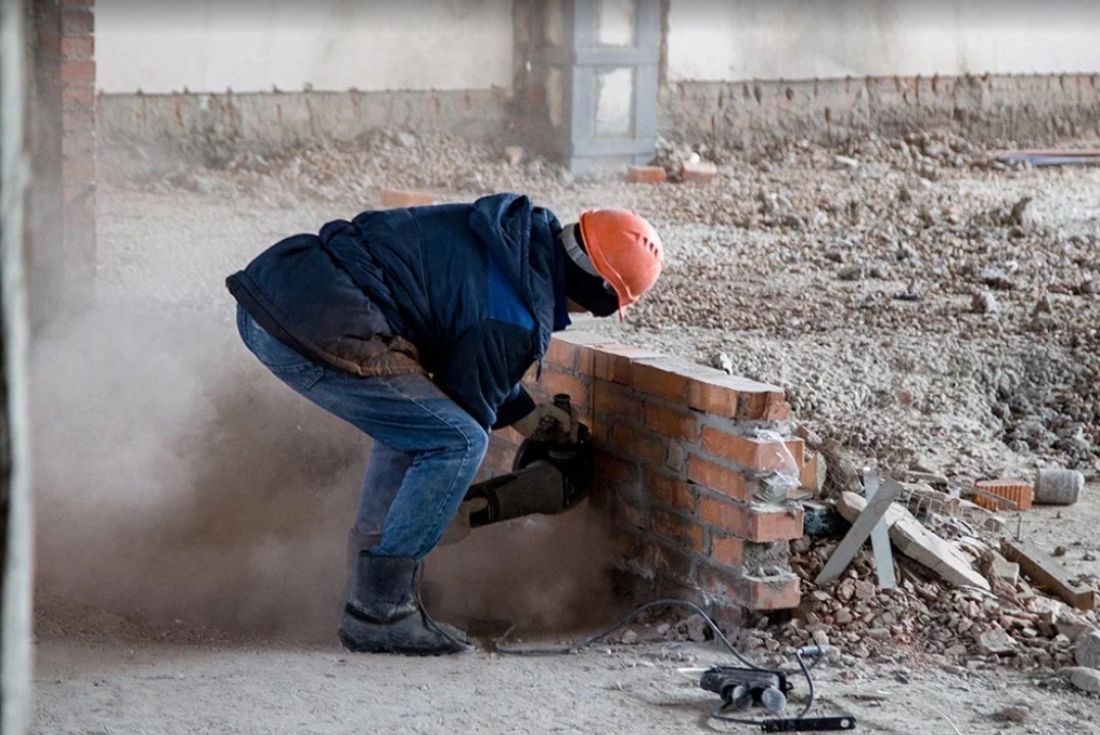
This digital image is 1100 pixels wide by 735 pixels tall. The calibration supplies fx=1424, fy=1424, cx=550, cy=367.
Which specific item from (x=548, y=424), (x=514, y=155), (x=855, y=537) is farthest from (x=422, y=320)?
(x=514, y=155)

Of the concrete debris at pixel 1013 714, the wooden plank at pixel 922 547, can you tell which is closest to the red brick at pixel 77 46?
the wooden plank at pixel 922 547

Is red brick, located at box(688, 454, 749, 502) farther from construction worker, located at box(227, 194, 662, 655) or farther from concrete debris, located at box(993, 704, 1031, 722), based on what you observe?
concrete debris, located at box(993, 704, 1031, 722)

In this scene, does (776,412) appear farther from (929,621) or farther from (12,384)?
(12,384)

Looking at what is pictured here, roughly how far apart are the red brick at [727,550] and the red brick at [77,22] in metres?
3.69

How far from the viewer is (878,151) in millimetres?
13148

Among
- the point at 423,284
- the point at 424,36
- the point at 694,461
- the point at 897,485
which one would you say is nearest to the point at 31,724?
the point at 423,284

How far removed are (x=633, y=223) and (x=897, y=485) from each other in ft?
3.63

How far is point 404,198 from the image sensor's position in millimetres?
9289

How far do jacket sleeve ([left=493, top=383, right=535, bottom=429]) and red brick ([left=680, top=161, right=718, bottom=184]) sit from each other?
25.4 ft

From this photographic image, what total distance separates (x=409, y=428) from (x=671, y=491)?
2.81 feet

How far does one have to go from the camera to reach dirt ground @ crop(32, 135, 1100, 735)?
11.3 feet

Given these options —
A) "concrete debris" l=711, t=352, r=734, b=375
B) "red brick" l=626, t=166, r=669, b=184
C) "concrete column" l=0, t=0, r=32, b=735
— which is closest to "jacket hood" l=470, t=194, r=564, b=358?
"concrete debris" l=711, t=352, r=734, b=375

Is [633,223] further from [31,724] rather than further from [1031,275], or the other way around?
[1031,275]

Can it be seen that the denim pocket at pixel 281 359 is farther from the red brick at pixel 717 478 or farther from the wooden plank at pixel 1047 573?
the wooden plank at pixel 1047 573
